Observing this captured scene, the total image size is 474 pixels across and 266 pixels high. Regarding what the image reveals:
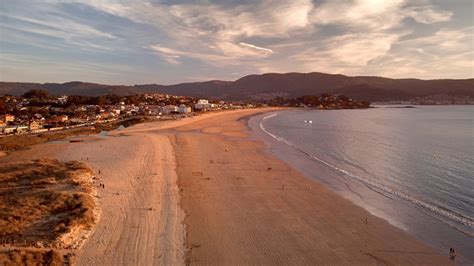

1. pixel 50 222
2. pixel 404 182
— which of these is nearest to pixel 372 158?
pixel 404 182

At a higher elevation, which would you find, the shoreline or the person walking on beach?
the person walking on beach

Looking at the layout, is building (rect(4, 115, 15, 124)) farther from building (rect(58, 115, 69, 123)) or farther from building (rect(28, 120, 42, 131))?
building (rect(58, 115, 69, 123))

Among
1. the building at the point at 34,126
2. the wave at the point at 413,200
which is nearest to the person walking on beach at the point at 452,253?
the wave at the point at 413,200

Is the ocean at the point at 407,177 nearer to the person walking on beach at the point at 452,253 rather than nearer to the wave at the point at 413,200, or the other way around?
the wave at the point at 413,200

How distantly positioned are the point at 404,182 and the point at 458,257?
8.53 meters

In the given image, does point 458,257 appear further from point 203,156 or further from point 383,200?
point 203,156

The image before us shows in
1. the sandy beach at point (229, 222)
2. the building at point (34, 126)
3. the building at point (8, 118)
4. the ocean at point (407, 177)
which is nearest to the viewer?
the sandy beach at point (229, 222)

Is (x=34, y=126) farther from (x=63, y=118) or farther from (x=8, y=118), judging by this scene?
(x=63, y=118)

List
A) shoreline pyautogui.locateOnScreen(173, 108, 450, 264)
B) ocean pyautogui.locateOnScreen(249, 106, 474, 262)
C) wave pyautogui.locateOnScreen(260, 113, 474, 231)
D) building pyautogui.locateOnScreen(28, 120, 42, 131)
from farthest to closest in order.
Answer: building pyautogui.locateOnScreen(28, 120, 42, 131) < wave pyautogui.locateOnScreen(260, 113, 474, 231) < ocean pyautogui.locateOnScreen(249, 106, 474, 262) < shoreline pyautogui.locateOnScreen(173, 108, 450, 264)

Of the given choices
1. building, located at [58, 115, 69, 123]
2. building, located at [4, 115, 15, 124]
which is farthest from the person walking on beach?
building, located at [4, 115, 15, 124]

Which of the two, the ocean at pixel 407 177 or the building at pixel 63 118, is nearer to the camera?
the ocean at pixel 407 177

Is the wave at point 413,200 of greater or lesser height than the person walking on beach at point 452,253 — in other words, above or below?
below

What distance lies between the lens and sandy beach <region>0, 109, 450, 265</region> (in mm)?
9633

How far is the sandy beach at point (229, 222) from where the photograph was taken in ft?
31.6
